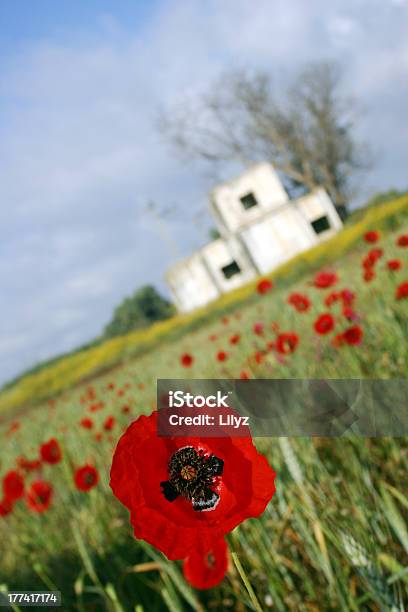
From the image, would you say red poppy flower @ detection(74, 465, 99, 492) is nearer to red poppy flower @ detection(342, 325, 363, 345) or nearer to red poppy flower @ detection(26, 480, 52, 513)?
red poppy flower @ detection(26, 480, 52, 513)

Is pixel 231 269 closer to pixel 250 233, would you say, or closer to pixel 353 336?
pixel 250 233

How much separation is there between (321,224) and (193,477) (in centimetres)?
2889

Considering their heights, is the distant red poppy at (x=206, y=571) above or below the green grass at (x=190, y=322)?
below

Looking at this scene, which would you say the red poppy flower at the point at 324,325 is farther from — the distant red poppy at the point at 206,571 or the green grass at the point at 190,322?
the green grass at the point at 190,322

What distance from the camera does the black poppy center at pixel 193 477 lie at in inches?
15.0

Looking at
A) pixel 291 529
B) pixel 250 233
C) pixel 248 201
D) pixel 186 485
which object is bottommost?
pixel 291 529

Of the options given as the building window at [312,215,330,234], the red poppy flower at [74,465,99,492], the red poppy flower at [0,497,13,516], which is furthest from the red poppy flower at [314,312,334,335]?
the building window at [312,215,330,234]

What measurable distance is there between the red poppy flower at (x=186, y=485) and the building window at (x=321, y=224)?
28.1 m

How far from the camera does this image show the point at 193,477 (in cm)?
39

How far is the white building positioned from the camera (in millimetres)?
26422

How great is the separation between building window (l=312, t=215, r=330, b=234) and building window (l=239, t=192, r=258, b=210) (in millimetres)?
3272

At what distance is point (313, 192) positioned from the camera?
88.4ft
